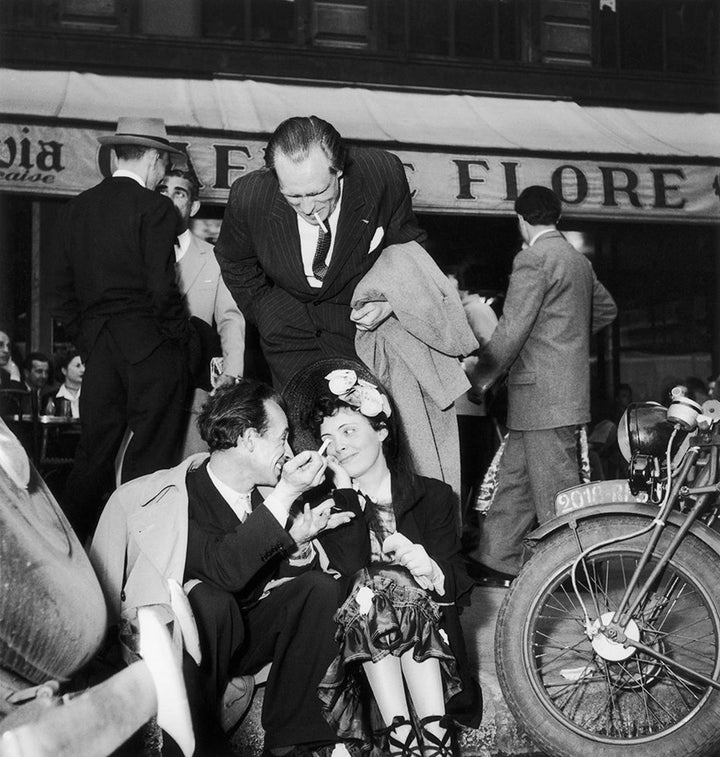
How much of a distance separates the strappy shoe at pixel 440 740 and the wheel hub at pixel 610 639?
0.46m

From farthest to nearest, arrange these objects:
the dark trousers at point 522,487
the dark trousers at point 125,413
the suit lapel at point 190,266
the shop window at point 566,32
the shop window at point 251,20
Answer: the shop window at point 566,32 → the shop window at point 251,20 → the dark trousers at point 522,487 → the suit lapel at point 190,266 → the dark trousers at point 125,413

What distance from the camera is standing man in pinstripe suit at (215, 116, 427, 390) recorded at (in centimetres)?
356

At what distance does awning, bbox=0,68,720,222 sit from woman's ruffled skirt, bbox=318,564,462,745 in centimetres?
343

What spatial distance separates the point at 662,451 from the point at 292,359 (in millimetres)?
1274

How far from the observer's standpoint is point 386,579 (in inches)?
118

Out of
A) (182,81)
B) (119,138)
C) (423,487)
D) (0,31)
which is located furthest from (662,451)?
(0,31)

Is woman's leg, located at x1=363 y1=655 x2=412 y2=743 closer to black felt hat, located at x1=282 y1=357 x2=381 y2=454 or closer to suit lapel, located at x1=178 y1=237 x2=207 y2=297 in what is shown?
black felt hat, located at x1=282 y1=357 x2=381 y2=454

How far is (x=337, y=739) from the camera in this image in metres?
2.93

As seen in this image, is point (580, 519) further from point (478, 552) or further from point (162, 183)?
point (162, 183)

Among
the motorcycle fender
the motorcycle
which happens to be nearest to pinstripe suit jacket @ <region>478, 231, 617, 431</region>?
the motorcycle

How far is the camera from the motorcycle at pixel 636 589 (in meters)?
2.94

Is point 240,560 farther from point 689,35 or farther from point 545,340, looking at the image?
point 689,35

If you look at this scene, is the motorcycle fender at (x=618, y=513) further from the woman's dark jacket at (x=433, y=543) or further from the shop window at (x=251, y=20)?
the shop window at (x=251, y=20)

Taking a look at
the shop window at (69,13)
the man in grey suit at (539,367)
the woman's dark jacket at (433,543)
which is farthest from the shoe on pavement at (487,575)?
the shop window at (69,13)
